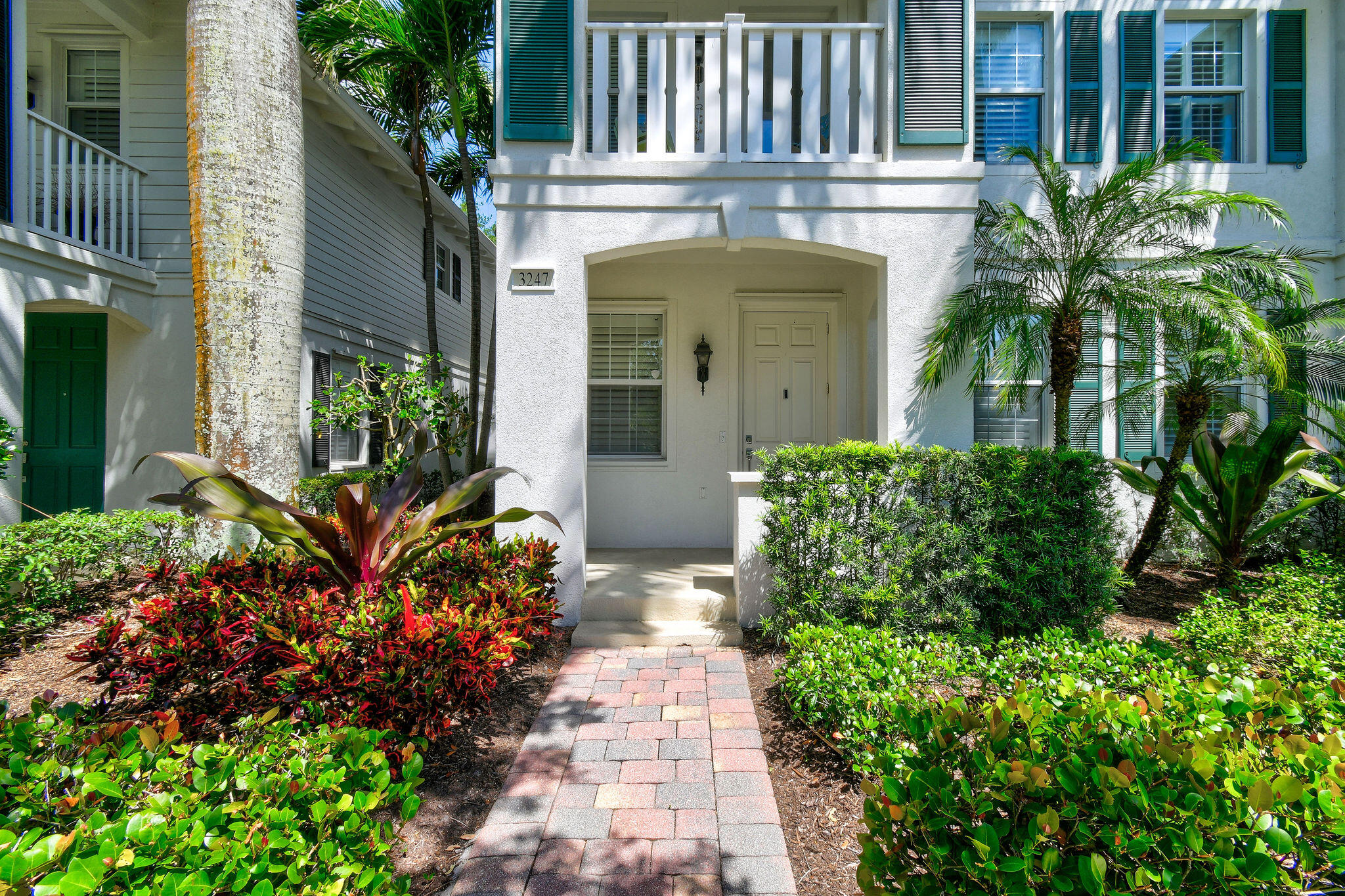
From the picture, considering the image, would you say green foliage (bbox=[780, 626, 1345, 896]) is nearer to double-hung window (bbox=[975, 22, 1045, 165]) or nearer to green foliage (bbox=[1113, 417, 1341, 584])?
green foliage (bbox=[1113, 417, 1341, 584])

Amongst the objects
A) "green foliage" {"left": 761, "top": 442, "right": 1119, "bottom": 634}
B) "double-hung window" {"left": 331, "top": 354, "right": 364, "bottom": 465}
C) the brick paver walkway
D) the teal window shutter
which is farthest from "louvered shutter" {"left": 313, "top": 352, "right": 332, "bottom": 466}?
"green foliage" {"left": 761, "top": 442, "right": 1119, "bottom": 634}

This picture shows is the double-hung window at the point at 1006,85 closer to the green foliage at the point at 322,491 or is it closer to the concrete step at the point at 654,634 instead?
the concrete step at the point at 654,634

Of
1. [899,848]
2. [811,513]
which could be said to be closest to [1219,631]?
[811,513]

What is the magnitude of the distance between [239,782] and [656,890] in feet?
4.81

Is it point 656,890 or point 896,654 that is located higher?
point 896,654

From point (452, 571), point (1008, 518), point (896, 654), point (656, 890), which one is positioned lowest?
point (656, 890)

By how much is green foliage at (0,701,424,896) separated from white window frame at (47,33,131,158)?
28.6ft

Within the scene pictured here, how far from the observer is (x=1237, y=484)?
512cm

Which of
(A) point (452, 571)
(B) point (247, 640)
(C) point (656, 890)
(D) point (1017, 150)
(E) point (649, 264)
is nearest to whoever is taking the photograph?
(C) point (656, 890)

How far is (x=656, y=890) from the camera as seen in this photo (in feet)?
7.23

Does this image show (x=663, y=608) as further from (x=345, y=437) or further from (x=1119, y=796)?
(x=345, y=437)

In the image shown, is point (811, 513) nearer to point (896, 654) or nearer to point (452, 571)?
point (896, 654)

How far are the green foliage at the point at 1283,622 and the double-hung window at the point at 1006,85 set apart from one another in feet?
14.9

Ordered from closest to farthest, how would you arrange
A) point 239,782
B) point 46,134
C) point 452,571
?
point 239,782 → point 452,571 → point 46,134
